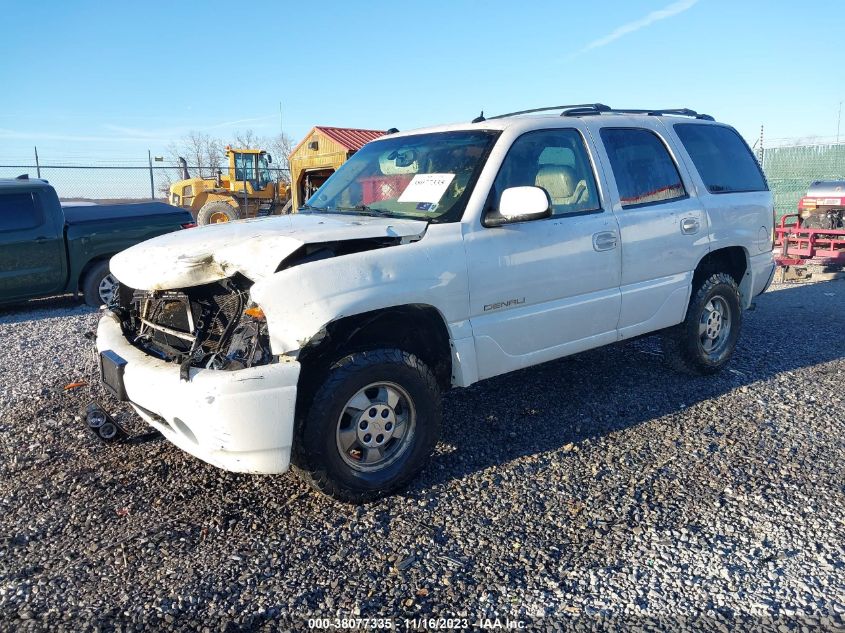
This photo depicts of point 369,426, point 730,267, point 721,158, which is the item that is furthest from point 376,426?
point 721,158

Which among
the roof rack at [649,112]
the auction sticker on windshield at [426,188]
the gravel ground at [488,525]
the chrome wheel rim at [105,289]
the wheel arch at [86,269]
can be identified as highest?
the roof rack at [649,112]

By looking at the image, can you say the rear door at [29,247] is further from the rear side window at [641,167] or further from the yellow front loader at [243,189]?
the yellow front loader at [243,189]

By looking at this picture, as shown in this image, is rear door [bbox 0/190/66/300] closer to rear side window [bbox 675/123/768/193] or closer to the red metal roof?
rear side window [bbox 675/123/768/193]

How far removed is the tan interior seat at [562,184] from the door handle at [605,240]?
0.25 m

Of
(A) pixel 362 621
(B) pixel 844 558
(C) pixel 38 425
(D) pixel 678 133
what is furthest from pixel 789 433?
(C) pixel 38 425

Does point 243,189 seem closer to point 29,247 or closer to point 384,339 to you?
point 29,247

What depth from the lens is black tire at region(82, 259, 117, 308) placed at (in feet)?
29.6

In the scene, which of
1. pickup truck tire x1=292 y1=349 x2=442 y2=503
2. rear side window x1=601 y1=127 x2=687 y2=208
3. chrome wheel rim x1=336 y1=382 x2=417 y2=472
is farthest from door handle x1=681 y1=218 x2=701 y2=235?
chrome wheel rim x1=336 y1=382 x2=417 y2=472

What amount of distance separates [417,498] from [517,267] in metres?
1.40

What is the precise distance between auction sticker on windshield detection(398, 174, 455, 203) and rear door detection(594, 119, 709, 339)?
4.08 ft

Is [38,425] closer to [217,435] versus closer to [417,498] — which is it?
[217,435]

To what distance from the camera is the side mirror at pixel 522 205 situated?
143 inches

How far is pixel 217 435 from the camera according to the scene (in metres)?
2.99

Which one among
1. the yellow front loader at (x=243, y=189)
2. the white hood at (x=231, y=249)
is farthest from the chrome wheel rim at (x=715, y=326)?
the yellow front loader at (x=243, y=189)
